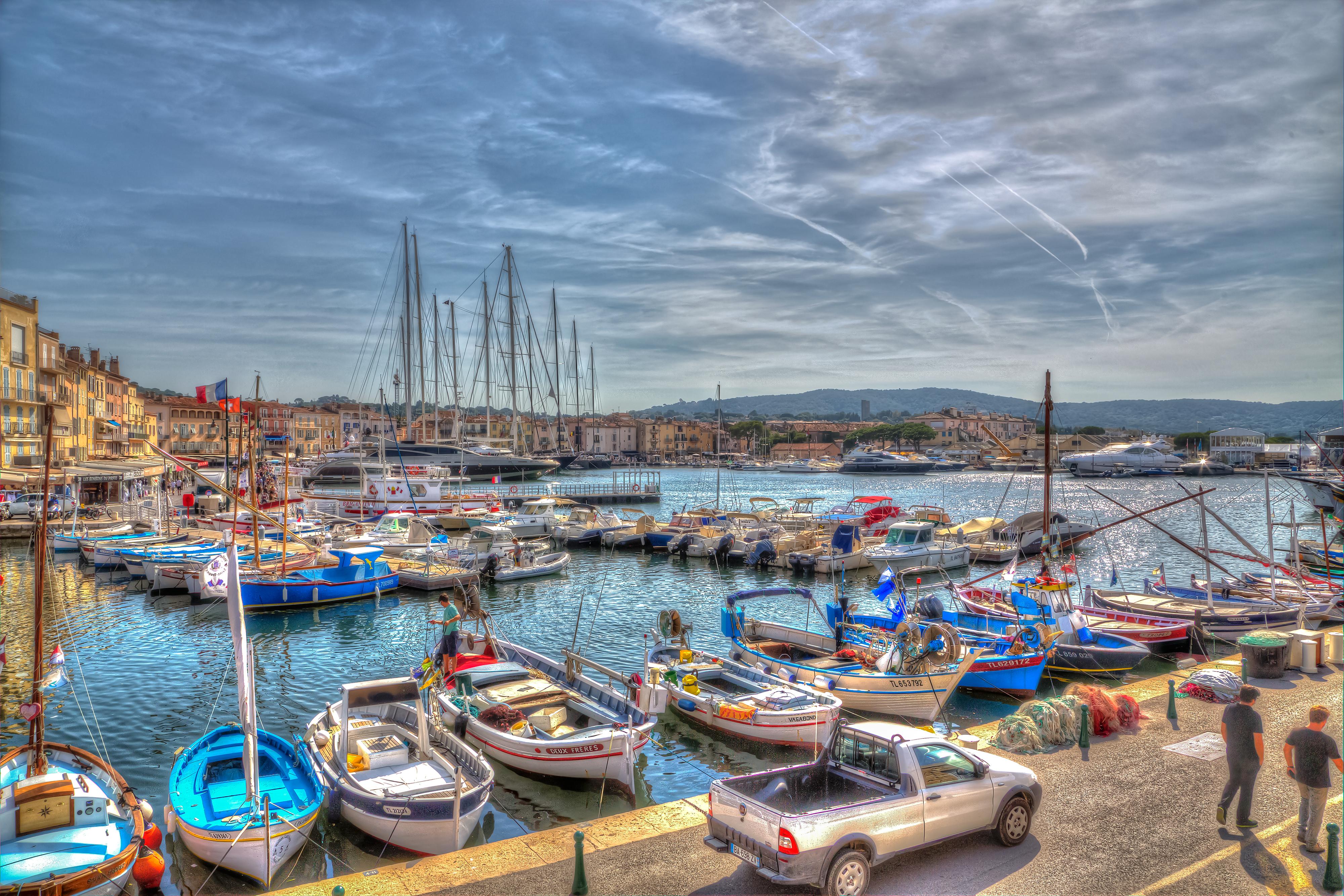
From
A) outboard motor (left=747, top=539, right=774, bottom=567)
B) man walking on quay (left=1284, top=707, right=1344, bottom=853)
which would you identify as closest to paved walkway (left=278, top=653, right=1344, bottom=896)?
man walking on quay (left=1284, top=707, right=1344, bottom=853)

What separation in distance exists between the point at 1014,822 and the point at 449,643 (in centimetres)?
1278

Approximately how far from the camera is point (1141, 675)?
22422 mm

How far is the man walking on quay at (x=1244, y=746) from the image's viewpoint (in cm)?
908

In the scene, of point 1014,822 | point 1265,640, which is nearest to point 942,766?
point 1014,822

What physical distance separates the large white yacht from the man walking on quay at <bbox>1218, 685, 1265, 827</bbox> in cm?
16147

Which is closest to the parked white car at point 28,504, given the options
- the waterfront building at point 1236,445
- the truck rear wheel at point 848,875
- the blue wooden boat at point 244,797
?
the blue wooden boat at point 244,797

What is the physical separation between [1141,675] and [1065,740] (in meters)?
12.0

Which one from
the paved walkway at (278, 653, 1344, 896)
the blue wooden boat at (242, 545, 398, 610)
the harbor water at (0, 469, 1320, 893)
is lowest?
the harbor water at (0, 469, 1320, 893)

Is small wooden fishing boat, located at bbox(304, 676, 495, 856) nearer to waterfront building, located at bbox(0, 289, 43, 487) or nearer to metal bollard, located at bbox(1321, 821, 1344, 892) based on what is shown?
metal bollard, located at bbox(1321, 821, 1344, 892)

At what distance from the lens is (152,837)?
1045 cm

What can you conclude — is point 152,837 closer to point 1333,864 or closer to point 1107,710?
point 1333,864

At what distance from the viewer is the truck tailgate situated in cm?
798

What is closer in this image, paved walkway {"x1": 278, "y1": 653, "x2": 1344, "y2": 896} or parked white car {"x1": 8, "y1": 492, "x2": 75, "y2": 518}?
paved walkway {"x1": 278, "y1": 653, "x2": 1344, "y2": 896}

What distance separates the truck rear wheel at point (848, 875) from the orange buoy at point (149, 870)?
27.9 ft
